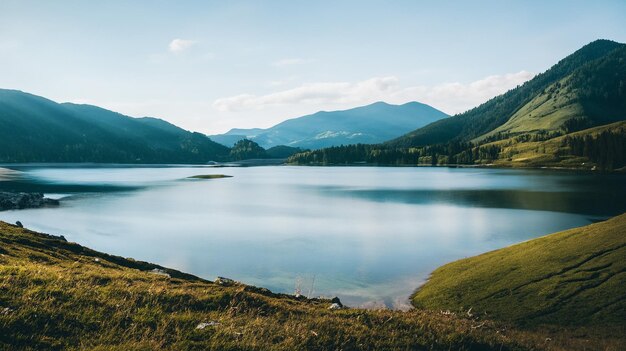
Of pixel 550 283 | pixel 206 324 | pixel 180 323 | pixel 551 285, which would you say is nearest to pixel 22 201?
pixel 180 323

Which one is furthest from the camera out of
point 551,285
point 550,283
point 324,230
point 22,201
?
point 22,201

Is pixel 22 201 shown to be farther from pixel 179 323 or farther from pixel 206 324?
pixel 206 324

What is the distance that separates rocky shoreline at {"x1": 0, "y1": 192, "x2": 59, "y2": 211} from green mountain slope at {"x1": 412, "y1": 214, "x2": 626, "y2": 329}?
Answer: 367ft

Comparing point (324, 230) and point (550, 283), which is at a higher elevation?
point (550, 283)

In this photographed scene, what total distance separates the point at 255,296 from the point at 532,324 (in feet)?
65.1

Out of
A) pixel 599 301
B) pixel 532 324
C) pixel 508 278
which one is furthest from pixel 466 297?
pixel 599 301

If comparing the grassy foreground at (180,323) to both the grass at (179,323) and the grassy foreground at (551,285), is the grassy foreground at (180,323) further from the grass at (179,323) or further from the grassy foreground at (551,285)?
the grassy foreground at (551,285)

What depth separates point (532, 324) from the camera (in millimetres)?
27953

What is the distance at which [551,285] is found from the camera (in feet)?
105

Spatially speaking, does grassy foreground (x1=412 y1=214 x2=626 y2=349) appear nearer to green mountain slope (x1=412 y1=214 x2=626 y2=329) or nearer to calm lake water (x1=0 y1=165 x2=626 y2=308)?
green mountain slope (x1=412 y1=214 x2=626 y2=329)

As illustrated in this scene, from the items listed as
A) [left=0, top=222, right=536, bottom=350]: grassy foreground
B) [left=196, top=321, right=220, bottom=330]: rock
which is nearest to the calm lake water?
[left=0, top=222, right=536, bottom=350]: grassy foreground

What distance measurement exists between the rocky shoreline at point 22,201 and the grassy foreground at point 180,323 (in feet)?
367

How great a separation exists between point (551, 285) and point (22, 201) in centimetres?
12636

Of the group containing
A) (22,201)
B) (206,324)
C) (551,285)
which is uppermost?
(206,324)
